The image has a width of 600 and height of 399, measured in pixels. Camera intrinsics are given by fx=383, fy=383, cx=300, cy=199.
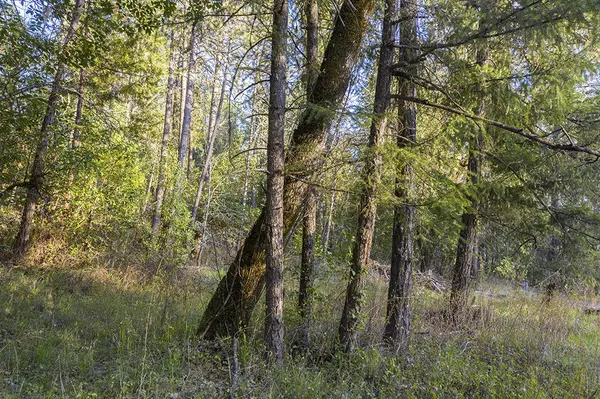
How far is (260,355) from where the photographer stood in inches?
166

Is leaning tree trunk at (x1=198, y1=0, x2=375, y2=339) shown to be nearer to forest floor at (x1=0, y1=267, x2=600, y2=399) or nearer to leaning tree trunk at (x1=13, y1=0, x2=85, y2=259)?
forest floor at (x1=0, y1=267, x2=600, y2=399)

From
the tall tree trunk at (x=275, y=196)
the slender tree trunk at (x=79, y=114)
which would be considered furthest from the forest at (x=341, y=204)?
the slender tree trunk at (x=79, y=114)

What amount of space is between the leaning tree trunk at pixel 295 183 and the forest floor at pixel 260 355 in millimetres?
340

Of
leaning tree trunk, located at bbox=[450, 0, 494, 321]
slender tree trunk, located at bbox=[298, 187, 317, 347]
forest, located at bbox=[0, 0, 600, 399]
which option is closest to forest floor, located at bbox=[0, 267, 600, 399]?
forest, located at bbox=[0, 0, 600, 399]

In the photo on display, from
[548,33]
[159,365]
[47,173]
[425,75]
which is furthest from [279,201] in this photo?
[47,173]

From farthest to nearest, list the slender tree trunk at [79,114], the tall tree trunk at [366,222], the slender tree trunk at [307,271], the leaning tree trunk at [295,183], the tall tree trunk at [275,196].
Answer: the slender tree trunk at [79,114]
the slender tree trunk at [307,271]
the tall tree trunk at [366,222]
the leaning tree trunk at [295,183]
the tall tree trunk at [275,196]

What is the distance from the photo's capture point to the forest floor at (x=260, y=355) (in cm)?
368

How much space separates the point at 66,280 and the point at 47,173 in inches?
93.6

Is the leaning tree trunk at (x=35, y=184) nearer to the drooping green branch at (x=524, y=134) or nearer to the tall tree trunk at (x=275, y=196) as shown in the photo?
the tall tree trunk at (x=275, y=196)

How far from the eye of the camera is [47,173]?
836cm

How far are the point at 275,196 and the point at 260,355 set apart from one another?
1.76 meters

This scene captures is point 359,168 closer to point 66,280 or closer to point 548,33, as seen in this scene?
point 548,33

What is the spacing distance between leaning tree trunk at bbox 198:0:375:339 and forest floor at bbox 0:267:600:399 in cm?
34

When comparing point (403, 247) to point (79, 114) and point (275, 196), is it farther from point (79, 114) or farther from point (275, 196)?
point (79, 114)
